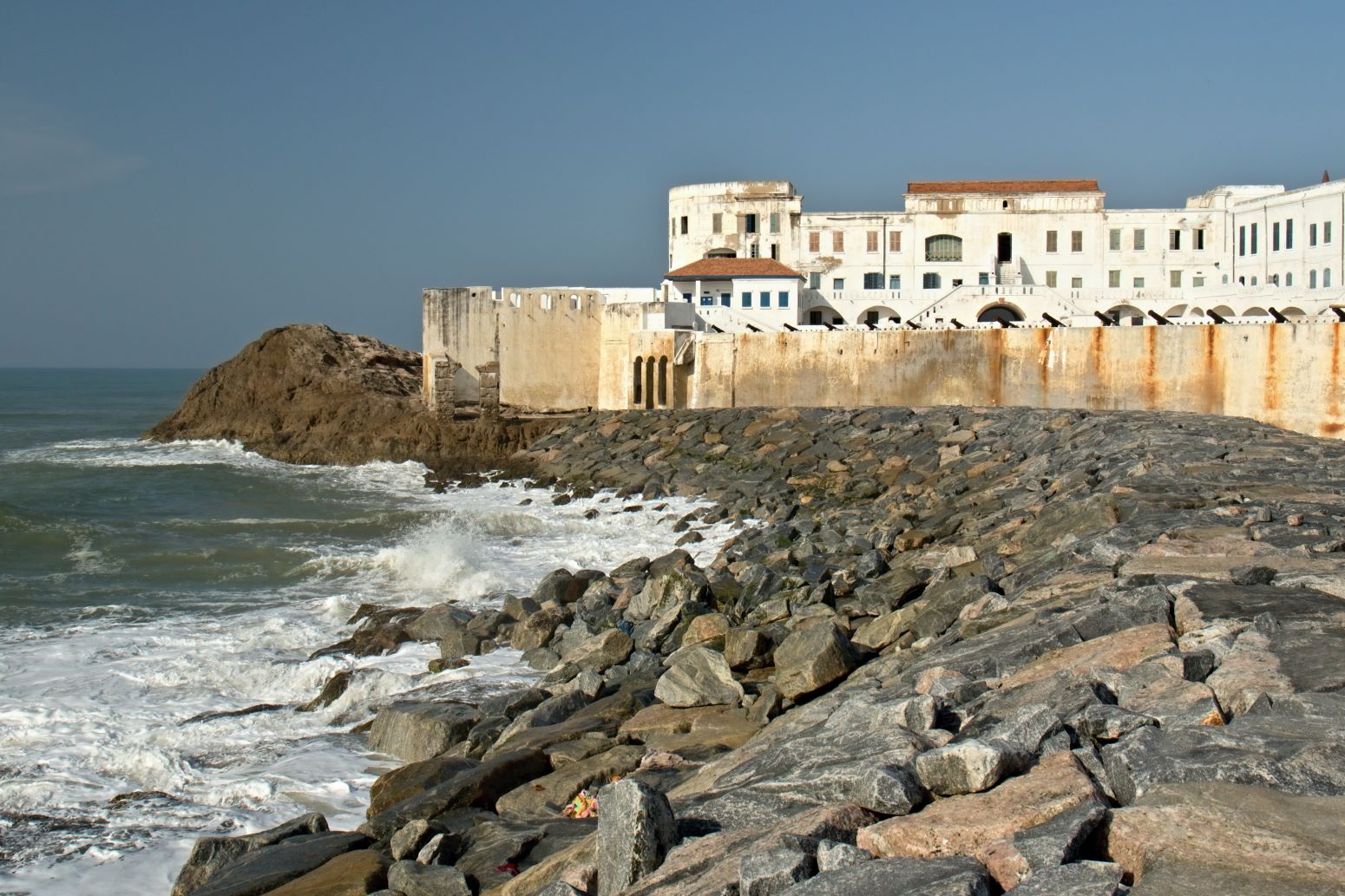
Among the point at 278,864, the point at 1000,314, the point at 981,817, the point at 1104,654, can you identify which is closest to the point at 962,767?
the point at 981,817

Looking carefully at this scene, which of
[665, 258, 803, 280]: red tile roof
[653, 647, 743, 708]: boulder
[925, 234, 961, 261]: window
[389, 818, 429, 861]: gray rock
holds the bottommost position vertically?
[389, 818, 429, 861]: gray rock

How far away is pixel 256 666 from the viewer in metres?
12.9

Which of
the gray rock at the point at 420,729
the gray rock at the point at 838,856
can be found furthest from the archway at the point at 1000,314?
the gray rock at the point at 838,856

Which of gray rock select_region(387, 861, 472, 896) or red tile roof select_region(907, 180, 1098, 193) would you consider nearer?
gray rock select_region(387, 861, 472, 896)

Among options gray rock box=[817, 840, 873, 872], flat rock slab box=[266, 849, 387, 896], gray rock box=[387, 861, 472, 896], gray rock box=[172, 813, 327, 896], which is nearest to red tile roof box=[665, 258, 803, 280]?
gray rock box=[172, 813, 327, 896]

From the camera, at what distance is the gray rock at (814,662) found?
9.30 meters

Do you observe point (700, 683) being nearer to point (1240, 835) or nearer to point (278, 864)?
point (278, 864)

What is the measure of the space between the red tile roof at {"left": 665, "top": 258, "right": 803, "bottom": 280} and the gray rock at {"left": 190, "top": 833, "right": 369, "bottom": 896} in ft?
113

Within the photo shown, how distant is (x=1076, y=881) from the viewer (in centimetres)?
424

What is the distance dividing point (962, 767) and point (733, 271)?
3686cm

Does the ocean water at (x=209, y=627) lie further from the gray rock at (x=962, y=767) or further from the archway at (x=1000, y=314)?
the archway at (x=1000, y=314)

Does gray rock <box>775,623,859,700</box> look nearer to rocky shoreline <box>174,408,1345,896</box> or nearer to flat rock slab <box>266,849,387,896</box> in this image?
rocky shoreline <box>174,408,1345,896</box>

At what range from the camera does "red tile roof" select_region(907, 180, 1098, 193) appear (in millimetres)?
45375

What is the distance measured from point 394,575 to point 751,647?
867 centimetres
